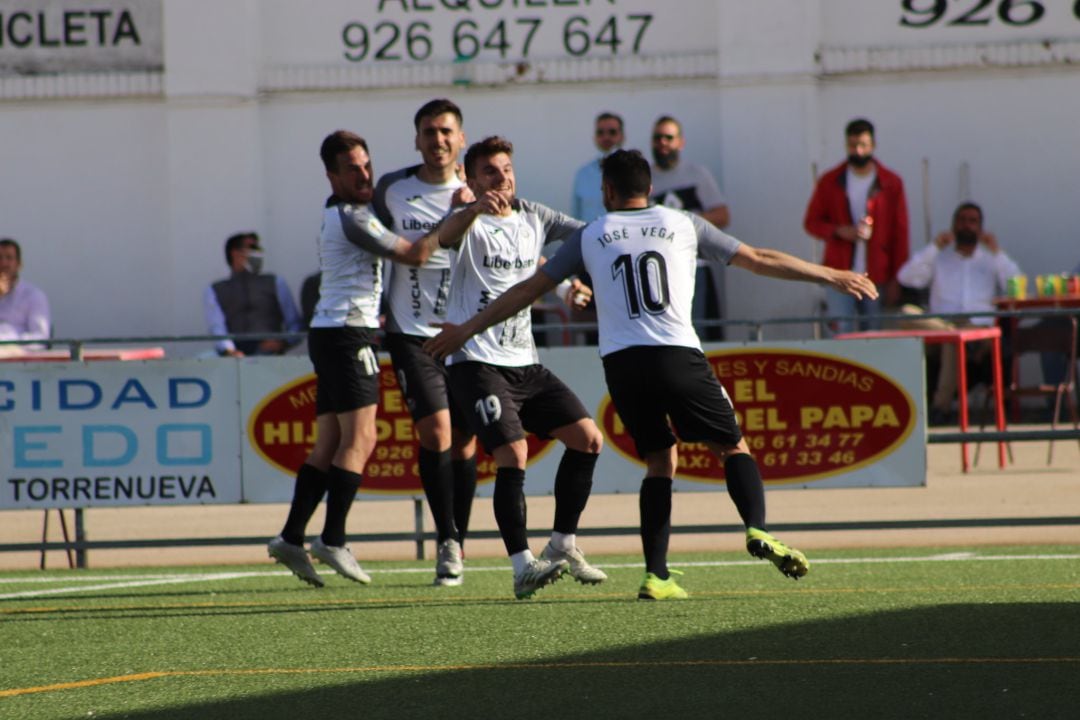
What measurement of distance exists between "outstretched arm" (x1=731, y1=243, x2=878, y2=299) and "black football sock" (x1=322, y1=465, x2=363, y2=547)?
2.16m

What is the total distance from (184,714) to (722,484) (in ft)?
16.6

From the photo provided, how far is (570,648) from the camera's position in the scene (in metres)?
6.65

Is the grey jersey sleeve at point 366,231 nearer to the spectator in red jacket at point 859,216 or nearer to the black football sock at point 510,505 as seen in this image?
the black football sock at point 510,505

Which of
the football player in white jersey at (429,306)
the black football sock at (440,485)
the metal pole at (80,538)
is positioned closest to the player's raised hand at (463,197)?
the football player in white jersey at (429,306)

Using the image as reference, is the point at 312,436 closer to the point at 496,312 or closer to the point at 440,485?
the point at 440,485

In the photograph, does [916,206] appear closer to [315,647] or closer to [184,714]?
[315,647]

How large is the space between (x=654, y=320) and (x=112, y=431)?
3.74m

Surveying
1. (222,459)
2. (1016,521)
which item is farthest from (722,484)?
(222,459)

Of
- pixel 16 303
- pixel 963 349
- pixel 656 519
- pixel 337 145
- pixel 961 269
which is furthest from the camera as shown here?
pixel 961 269

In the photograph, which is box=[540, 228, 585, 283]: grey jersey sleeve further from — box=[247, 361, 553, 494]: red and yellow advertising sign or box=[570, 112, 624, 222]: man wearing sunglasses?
box=[570, 112, 624, 222]: man wearing sunglasses

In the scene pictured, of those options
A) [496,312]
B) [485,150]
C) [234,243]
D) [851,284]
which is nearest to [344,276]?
[485,150]

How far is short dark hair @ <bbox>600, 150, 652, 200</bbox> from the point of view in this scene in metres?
7.87

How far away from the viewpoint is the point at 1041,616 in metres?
7.17

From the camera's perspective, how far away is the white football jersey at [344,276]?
29.3 ft
